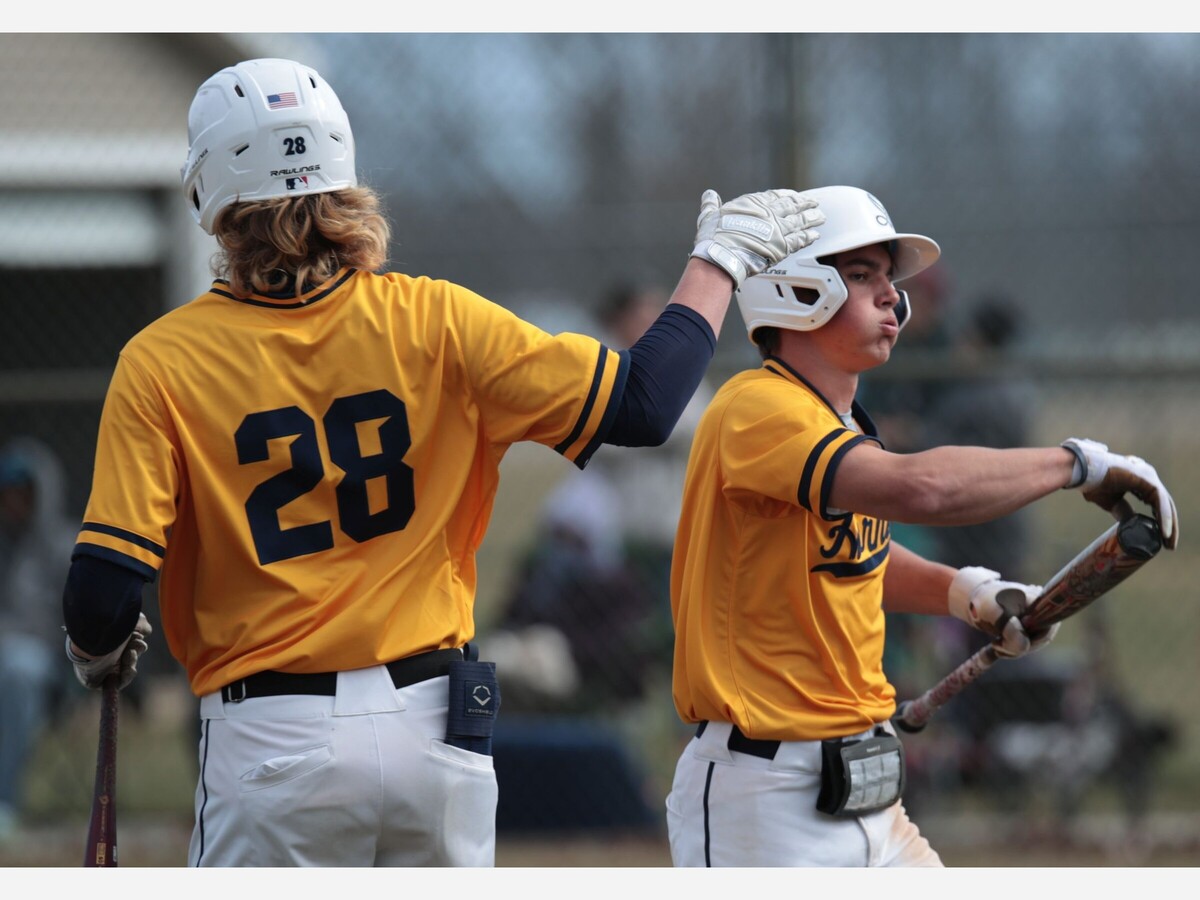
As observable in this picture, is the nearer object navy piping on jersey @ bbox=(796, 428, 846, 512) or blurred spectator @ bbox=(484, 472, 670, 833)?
navy piping on jersey @ bbox=(796, 428, 846, 512)

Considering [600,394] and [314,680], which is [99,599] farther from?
[600,394]

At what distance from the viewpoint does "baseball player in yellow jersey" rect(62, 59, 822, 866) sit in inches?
111

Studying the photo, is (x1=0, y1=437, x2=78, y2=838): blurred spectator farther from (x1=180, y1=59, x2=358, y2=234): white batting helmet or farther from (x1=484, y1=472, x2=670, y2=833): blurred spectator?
(x1=180, y1=59, x2=358, y2=234): white batting helmet

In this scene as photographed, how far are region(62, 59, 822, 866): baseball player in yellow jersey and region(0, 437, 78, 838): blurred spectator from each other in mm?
4131

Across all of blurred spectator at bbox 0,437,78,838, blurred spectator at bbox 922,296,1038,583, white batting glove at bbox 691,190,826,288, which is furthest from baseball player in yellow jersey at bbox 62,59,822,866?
blurred spectator at bbox 0,437,78,838

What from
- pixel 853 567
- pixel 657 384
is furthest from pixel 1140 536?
pixel 657 384

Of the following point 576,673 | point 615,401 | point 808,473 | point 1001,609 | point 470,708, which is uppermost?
point 615,401

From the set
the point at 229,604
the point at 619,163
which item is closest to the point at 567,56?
the point at 619,163

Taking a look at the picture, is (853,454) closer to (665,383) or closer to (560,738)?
(665,383)

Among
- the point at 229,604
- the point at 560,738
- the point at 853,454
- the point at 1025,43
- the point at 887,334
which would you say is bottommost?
the point at 560,738

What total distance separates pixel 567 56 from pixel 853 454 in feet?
22.2

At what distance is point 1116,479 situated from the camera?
10.4 ft

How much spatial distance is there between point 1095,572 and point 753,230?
1166mm

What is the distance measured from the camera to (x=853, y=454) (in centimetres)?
315
